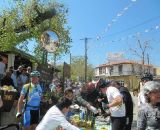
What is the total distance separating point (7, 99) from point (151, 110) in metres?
7.25

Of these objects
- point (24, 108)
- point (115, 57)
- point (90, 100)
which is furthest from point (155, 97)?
point (115, 57)

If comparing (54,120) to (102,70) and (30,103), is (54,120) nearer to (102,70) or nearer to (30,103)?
(30,103)

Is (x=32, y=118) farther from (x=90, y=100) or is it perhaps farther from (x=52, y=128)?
(x=52, y=128)

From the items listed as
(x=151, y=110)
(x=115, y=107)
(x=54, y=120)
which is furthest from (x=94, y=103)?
(x=151, y=110)

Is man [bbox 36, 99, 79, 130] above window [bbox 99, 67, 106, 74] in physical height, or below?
below

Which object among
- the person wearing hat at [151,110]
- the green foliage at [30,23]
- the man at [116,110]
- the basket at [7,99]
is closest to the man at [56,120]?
the person wearing hat at [151,110]

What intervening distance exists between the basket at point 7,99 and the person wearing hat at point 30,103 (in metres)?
2.13

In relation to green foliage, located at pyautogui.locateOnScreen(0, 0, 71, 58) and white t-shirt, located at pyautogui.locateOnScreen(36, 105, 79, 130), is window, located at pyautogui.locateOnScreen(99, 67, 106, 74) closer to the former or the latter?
green foliage, located at pyautogui.locateOnScreen(0, 0, 71, 58)

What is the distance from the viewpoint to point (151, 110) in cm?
504

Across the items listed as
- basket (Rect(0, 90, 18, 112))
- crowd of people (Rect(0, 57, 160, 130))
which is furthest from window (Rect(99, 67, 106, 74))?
basket (Rect(0, 90, 18, 112))

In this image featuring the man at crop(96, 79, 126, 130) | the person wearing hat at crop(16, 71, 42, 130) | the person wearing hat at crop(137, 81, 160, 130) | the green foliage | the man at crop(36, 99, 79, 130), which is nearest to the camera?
the person wearing hat at crop(137, 81, 160, 130)

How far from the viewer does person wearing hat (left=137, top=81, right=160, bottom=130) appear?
16.3ft

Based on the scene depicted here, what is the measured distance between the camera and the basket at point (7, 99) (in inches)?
456

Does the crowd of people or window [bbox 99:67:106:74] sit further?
window [bbox 99:67:106:74]
